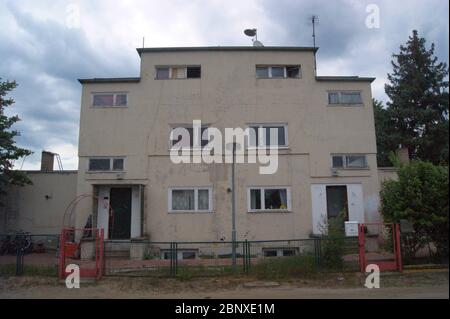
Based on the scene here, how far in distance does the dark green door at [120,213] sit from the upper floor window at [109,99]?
3.92 m

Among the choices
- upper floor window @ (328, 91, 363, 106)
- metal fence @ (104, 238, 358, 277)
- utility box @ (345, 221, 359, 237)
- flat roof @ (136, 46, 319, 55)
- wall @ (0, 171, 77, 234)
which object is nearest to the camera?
metal fence @ (104, 238, 358, 277)

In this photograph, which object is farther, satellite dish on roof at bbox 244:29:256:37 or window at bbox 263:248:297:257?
satellite dish on roof at bbox 244:29:256:37

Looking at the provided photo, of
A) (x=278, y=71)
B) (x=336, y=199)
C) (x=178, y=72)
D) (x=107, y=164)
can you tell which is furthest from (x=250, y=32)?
(x=107, y=164)

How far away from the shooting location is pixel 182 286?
1152cm

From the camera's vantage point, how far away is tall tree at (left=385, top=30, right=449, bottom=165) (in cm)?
2916

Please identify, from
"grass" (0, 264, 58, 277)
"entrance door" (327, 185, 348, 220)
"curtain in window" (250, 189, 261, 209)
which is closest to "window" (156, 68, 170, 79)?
"curtain in window" (250, 189, 261, 209)

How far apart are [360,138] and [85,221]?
42.5ft

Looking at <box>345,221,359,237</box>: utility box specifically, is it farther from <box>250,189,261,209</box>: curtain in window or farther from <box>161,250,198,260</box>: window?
<box>161,250,198,260</box>: window

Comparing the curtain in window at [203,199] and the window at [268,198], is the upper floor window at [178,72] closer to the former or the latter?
the curtain in window at [203,199]

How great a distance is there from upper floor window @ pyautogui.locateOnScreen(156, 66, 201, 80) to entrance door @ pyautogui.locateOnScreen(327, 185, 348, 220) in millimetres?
8171

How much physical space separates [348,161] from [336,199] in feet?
5.98

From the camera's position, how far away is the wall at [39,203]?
20.7m

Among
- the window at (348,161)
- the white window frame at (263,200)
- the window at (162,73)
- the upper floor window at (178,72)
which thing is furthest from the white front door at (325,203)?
the window at (162,73)
